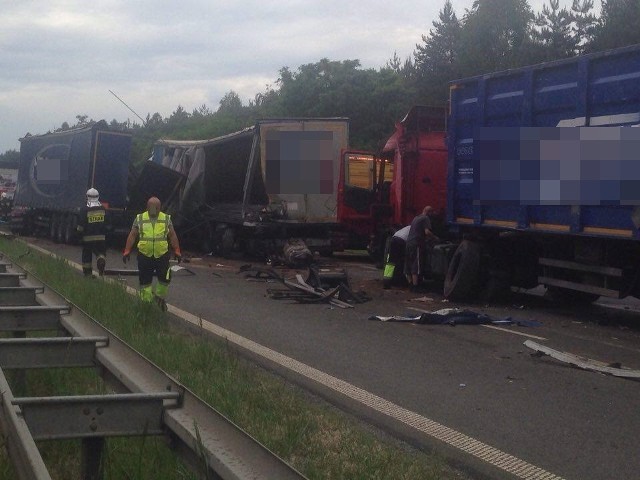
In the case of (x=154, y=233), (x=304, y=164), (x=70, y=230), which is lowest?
(x=70, y=230)

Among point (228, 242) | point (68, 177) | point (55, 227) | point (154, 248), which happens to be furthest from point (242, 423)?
point (55, 227)

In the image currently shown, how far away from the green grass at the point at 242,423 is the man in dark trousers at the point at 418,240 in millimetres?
7129

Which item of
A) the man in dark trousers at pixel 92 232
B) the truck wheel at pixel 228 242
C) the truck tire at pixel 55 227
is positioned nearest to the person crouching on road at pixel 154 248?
the man in dark trousers at pixel 92 232

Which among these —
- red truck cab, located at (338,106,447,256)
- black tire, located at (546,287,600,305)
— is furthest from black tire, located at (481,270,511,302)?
red truck cab, located at (338,106,447,256)

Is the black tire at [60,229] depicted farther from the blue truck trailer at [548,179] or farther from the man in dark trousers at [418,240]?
the blue truck trailer at [548,179]

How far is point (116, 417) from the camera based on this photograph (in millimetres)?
4199

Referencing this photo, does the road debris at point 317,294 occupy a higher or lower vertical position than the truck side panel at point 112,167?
lower

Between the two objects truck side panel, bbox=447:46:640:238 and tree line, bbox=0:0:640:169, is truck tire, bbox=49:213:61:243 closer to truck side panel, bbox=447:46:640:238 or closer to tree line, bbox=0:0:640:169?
tree line, bbox=0:0:640:169

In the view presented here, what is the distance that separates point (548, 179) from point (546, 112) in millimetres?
954

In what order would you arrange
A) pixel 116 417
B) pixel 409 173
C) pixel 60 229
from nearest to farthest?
1. pixel 116 417
2. pixel 409 173
3. pixel 60 229

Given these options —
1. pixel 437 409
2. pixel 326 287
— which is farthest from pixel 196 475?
pixel 326 287

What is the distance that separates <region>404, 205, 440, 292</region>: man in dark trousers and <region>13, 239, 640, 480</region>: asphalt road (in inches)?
33.0

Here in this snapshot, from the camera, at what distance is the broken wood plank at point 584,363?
9145 mm

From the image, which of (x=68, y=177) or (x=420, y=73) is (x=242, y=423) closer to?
(x=68, y=177)
